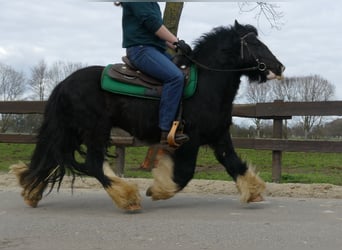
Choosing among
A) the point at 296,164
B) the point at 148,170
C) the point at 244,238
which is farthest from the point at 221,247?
the point at 296,164

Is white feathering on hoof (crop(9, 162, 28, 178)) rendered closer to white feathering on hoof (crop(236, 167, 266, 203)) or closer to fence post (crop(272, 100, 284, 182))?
white feathering on hoof (crop(236, 167, 266, 203))

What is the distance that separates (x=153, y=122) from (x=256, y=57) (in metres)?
1.39

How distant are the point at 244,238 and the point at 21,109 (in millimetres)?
6340

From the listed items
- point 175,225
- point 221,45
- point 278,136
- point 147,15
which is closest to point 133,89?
point 147,15

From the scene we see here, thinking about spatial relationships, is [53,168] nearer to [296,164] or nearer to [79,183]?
[79,183]

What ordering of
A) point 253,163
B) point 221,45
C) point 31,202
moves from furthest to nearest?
point 253,163
point 221,45
point 31,202

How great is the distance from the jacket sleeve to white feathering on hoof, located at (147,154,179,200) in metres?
1.42

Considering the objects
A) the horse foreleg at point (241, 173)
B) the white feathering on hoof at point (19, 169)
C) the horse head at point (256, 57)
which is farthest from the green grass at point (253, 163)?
the white feathering on hoof at point (19, 169)

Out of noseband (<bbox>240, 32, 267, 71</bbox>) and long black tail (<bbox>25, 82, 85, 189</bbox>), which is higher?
noseband (<bbox>240, 32, 267, 71</bbox>)

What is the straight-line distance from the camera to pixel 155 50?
557cm

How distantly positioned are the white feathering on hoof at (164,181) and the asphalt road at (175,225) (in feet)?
0.60

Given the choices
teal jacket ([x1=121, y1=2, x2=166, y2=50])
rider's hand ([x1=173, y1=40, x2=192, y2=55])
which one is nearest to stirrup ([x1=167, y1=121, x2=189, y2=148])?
rider's hand ([x1=173, y1=40, x2=192, y2=55])

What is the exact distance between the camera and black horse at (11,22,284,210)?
5453 mm

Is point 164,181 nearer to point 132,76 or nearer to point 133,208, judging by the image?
point 133,208
